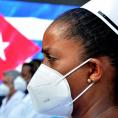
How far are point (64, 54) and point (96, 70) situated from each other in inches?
4.5

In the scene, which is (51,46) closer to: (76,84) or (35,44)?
(76,84)

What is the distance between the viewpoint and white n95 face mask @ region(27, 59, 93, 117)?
1.46 metres

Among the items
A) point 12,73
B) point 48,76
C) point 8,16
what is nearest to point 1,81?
point 12,73

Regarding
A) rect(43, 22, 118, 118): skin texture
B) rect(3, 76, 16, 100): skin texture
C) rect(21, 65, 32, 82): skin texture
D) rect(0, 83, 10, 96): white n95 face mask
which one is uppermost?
rect(43, 22, 118, 118): skin texture

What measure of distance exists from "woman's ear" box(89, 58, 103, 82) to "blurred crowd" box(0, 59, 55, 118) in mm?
2565

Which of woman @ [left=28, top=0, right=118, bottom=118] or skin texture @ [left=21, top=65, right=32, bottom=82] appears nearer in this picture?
woman @ [left=28, top=0, right=118, bottom=118]

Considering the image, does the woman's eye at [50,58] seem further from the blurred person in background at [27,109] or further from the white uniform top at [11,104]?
the white uniform top at [11,104]

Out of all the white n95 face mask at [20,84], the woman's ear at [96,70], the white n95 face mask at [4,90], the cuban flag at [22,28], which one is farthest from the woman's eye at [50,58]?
the cuban flag at [22,28]

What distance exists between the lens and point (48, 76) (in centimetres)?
150

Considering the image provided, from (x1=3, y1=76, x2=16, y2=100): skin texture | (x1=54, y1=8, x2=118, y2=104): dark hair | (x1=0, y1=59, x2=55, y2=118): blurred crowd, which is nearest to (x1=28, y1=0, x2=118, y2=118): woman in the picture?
(x1=54, y1=8, x2=118, y2=104): dark hair

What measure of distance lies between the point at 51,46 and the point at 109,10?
8.9 inches

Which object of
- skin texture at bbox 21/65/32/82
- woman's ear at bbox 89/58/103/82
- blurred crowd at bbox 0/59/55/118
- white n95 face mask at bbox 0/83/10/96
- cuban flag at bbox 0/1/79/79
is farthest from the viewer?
cuban flag at bbox 0/1/79/79

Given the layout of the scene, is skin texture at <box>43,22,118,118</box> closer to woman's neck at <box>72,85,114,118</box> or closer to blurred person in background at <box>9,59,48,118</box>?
woman's neck at <box>72,85,114,118</box>

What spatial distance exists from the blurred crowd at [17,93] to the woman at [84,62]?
2.52 metres
